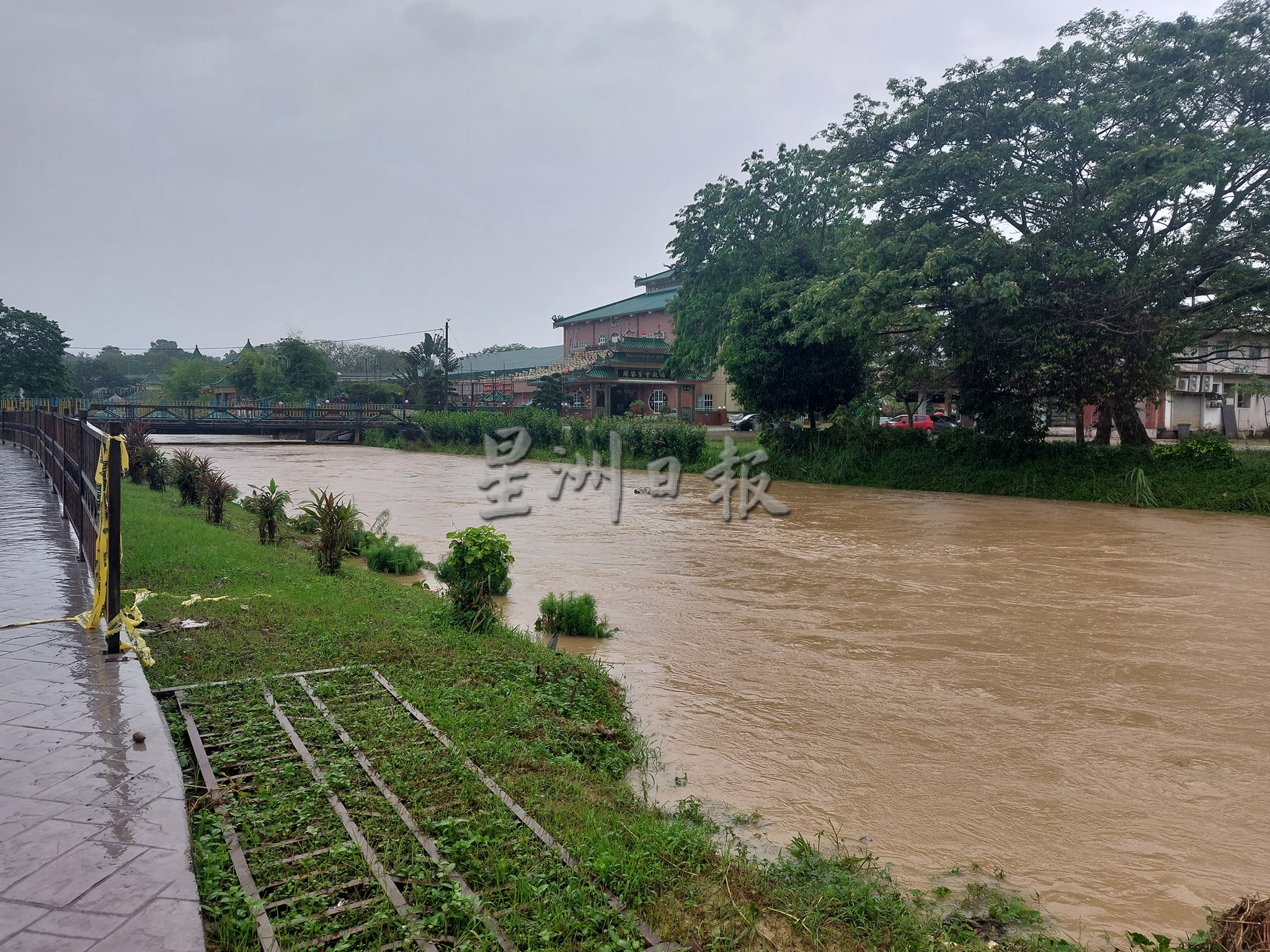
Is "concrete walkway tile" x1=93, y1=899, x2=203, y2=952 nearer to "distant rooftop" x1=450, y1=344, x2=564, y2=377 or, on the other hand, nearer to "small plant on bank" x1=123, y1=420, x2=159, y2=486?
"small plant on bank" x1=123, y1=420, x2=159, y2=486

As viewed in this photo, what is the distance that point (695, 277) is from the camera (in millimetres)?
30641

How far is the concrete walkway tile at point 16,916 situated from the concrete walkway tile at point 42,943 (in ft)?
0.10

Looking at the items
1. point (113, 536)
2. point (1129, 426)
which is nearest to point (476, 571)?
point (113, 536)

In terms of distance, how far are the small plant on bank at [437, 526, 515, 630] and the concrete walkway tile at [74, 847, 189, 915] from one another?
3.78 metres

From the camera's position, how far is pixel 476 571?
6.75 meters

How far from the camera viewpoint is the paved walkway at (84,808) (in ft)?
7.74

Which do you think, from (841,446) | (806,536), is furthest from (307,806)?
(841,446)

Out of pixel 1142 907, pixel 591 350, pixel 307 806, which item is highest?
pixel 591 350

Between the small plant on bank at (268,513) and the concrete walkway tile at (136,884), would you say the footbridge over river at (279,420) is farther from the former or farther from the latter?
the concrete walkway tile at (136,884)

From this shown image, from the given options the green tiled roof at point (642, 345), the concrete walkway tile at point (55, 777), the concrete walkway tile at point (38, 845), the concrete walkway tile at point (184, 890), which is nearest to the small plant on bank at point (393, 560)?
the concrete walkway tile at point (55, 777)

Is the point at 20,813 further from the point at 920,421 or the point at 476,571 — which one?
the point at 920,421

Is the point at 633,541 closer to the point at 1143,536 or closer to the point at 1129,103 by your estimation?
the point at 1143,536

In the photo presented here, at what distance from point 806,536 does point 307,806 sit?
11.5 meters

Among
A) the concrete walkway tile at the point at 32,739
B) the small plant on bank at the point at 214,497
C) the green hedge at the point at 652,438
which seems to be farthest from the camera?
the green hedge at the point at 652,438
